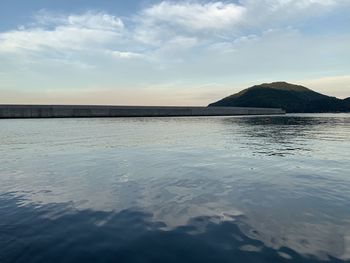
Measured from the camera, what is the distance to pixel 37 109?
130 metres

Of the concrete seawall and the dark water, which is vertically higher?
the concrete seawall

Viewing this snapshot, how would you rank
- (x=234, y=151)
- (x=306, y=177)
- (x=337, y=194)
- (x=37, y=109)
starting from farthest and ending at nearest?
1. (x=37, y=109)
2. (x=234, y=151)
3. (x=306, y=177)
4. (x=337, y=194)

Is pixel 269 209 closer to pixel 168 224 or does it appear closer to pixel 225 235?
pixel 225 235

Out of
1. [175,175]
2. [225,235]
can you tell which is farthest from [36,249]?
[175,175]

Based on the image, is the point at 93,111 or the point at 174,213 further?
the point at 93,111

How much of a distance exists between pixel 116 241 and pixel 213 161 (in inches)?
572

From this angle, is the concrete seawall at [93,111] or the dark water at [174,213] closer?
the dark water at [174,213]

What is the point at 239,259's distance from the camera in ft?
23.5

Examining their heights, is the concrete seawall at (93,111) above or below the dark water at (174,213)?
above

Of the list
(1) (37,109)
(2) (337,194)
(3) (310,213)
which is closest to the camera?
(3) (310,213)

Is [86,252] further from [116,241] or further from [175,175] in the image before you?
[175,175]

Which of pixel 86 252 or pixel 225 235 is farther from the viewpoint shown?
pixel 225 235

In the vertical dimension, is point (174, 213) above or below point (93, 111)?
below

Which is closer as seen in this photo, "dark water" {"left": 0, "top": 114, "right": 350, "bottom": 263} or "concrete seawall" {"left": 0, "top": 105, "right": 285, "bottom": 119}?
"dark water" {"left": 0, "top": 114, "right": 350, "bottom": 263}
